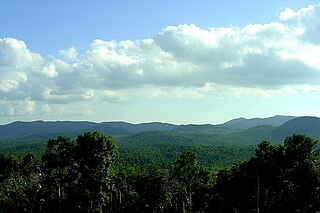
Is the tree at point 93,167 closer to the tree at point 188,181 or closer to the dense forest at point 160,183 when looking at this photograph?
the dense forest at point 160,183

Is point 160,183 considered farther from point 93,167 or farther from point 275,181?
point 275,181

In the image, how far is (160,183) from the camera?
3747 cm

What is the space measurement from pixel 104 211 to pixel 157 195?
6010 mm

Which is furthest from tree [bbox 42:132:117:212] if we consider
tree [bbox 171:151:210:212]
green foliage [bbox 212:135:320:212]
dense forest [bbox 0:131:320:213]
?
green foliage [bbox 212:135:320:212]

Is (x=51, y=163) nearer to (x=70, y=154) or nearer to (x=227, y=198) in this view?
(x=70, y=154)

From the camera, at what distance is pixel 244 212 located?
3094 centimetres

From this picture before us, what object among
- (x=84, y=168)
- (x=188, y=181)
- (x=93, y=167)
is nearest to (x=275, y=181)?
(x=188, y=181)

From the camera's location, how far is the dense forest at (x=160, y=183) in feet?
89.0

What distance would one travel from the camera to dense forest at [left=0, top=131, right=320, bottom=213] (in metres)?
27.1

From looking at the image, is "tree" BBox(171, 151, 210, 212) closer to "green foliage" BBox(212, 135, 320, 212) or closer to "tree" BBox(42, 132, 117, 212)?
"green foliage" BBox(212, 135, 320, 212)

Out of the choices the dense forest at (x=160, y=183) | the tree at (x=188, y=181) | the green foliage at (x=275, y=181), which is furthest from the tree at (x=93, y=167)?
the green foliage at (x=275, y=181)

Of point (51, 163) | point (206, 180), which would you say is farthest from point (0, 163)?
point (206, 180)

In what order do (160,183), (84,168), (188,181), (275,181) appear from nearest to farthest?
(275,181)
(84,168)
(188,181)
(160,183)

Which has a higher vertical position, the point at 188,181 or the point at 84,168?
the point at 84,168
